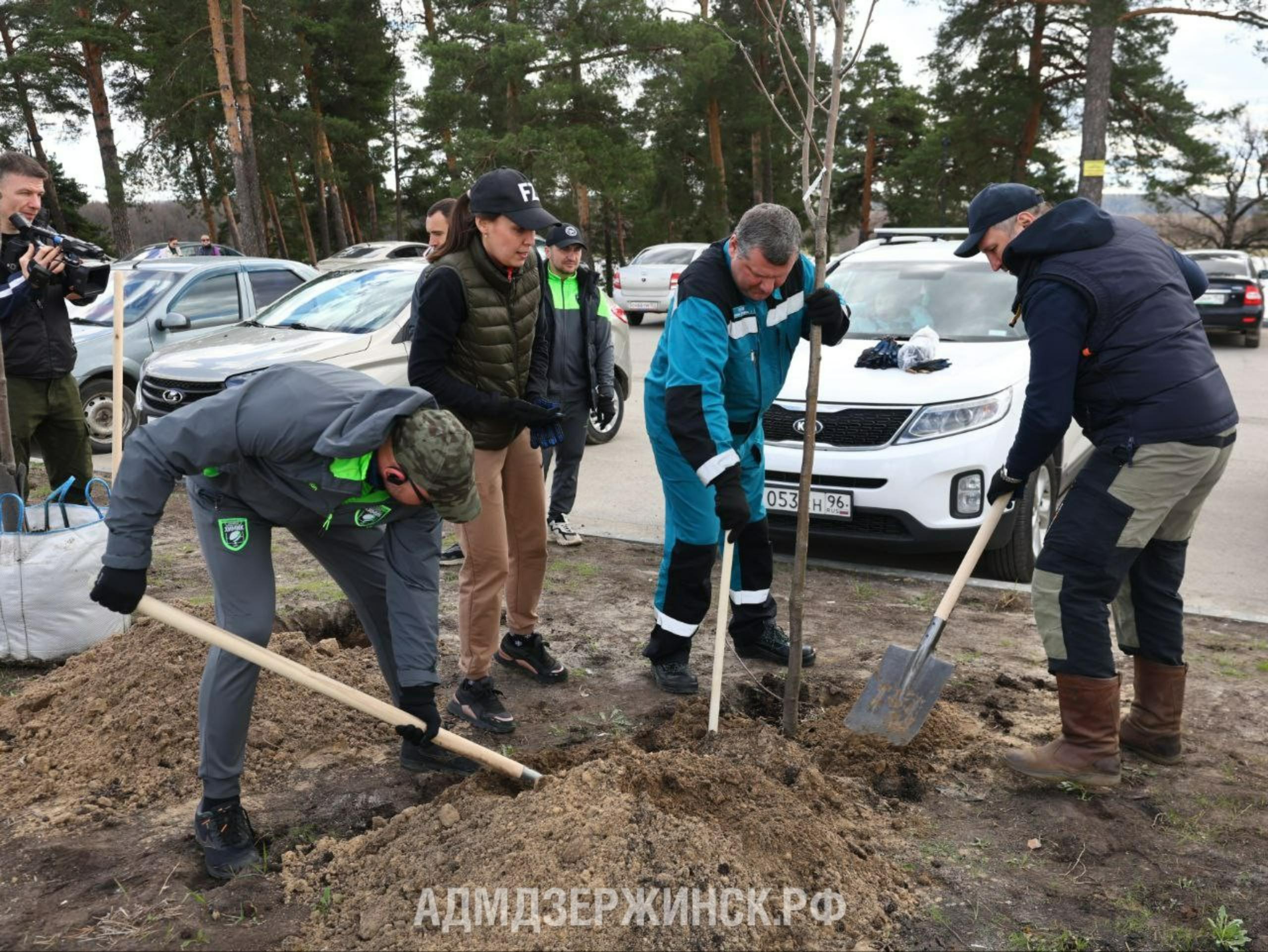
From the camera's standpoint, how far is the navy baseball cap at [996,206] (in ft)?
11.3

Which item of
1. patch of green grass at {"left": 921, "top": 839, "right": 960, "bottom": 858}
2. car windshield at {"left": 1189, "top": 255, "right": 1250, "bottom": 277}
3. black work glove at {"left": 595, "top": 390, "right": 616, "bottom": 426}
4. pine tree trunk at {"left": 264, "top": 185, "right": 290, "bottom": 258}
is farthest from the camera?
pine tree trunk at {"left": 264, "top": 185, "right": 290, "bottom": 258}

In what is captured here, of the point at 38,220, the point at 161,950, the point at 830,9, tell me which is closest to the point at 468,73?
the point at 38,220

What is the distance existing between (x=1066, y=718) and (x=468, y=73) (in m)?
26.1

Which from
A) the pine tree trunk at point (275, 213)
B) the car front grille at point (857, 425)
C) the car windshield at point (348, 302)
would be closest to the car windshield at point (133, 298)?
the car windshield at point (348, 302)

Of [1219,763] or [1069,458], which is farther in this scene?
[1069,458]

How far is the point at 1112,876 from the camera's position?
9.81ft

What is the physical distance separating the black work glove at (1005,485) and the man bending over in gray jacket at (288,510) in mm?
1847

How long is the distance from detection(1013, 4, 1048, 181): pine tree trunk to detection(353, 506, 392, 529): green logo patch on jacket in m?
24.9

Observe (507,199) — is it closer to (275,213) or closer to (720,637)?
(720,637)

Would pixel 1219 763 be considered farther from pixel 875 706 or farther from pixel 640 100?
pixel 640 100

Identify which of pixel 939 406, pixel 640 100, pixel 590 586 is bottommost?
pixel 590 586

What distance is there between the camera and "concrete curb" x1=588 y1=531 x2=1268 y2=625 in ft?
17.1

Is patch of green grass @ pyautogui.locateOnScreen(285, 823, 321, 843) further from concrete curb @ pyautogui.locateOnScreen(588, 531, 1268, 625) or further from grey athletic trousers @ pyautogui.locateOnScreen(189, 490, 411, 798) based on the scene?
concrete curb @ pyautogui.locateOnScreen(588, 531, 1268, 625)

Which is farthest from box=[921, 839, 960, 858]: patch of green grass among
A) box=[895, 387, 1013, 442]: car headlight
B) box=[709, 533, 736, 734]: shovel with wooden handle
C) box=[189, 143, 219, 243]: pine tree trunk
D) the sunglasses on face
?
box=[189, 143, 219, 243]: pine tree trunk
